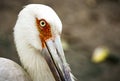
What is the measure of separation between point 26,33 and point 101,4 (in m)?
6.89

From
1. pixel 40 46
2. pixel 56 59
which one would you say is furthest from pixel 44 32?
pixel 56 59

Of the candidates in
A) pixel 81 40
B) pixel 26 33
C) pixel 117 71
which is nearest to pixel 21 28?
pixel 26 33

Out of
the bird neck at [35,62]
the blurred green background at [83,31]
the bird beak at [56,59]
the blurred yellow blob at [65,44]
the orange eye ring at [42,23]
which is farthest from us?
the blurred yellow blob at [65,44]

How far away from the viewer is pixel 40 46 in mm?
5906

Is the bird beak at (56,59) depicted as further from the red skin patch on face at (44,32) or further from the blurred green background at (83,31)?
the blurred green background at (83,31)

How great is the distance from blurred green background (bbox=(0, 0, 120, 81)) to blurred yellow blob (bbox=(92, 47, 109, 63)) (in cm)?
11

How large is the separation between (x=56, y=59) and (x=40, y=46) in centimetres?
30

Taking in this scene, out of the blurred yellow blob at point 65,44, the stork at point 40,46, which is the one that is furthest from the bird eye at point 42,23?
the blurred yellow blob at point 65,44

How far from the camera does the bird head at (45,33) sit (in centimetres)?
571

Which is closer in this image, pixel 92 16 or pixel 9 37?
pixel 9 37

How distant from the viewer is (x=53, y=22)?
18.7 feet

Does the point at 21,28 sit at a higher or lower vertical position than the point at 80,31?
higher

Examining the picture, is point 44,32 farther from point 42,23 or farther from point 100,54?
point 100,54

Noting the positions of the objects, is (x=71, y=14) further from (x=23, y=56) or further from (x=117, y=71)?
(x=23, y=56)
